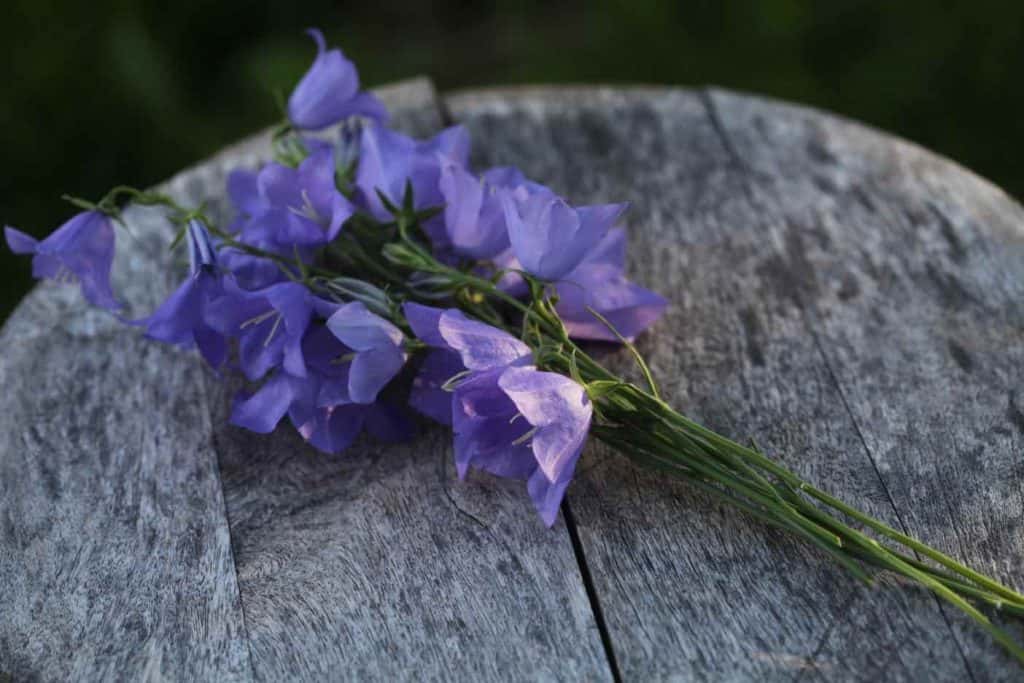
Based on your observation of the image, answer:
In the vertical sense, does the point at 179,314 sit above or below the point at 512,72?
above

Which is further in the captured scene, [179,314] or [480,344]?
[179,314]

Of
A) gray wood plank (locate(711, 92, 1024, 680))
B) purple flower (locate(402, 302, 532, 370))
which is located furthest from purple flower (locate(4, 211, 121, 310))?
gray wood plank (locate(711, 92, 1024, 680))

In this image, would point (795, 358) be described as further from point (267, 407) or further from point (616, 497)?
point (267, 407)

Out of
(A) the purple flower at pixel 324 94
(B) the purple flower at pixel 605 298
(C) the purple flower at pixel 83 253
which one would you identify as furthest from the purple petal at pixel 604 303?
(C) the purple flower at pixel 83 253

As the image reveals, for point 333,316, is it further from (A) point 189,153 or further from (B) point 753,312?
(A) point 189,153

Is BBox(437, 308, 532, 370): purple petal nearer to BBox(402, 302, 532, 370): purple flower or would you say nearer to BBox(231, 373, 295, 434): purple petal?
BBox(402, 302, 532, 370): purple flower

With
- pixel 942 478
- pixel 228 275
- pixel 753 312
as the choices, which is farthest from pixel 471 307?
pixel 942 478

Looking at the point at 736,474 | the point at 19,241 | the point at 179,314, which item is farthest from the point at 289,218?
the point at 736,474
